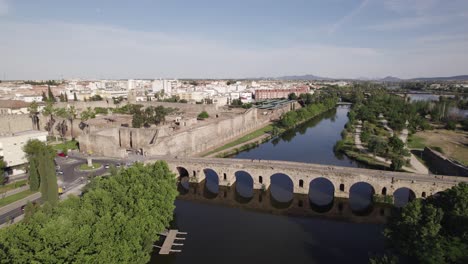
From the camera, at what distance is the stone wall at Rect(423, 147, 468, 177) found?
32281 millimetres

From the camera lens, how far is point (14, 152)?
3384 cm

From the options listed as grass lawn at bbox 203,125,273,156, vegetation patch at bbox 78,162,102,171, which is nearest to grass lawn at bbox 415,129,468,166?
grass lawn at bbox 203,125,273,156

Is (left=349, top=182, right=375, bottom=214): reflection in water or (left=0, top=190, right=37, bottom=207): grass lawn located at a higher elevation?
(left=0, top=190, right=37, bottom=207): grass lawn

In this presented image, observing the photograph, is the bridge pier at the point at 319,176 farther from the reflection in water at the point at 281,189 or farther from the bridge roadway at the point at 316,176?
the reflection in water at the point at 281,189

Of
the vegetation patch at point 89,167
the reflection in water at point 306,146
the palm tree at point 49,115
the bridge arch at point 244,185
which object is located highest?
the palm tree at point 49,115

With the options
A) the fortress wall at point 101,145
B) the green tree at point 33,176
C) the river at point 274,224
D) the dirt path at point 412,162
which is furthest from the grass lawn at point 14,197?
the dirt path at point 412,162

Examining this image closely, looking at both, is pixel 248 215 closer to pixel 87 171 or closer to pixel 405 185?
pixel 405 185

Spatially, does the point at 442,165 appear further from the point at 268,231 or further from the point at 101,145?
the point at 101,145

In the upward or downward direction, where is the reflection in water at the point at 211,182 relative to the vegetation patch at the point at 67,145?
downward

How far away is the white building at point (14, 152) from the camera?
33.0 meters

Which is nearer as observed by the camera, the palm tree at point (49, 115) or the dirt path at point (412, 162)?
the dirt path at point (412, 162)

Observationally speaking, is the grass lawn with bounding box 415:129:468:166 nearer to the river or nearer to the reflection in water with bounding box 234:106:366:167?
the reflection in water with bounding box 234:106:366:167

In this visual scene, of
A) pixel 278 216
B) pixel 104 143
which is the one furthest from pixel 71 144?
pixel 278 216

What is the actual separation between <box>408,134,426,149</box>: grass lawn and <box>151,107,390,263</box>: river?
21.4m
